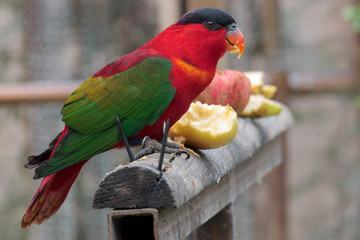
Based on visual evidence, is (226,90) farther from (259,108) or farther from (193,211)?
(193,211)

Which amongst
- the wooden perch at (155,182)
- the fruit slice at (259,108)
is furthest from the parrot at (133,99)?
the fruit slice at (259,108)

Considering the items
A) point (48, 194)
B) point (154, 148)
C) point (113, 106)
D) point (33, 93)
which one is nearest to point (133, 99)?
point (113, 106)

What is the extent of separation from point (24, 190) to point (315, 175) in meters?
2.36

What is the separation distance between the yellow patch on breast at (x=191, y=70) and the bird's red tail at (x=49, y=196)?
1.30 feet

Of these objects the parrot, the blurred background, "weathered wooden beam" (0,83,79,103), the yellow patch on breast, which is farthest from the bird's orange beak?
the blurred background

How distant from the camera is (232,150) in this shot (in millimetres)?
1813

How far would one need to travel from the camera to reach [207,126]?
157 cm

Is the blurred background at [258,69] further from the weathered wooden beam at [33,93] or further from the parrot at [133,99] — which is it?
the parrot at [133,99]

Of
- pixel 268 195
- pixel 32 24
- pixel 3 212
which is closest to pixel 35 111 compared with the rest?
pixel 32 24

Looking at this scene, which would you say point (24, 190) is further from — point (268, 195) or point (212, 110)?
point (212, 110)

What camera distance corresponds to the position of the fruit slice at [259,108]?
2186mm

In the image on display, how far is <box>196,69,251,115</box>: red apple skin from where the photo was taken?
1862 millimetres

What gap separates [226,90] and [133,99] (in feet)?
1.45

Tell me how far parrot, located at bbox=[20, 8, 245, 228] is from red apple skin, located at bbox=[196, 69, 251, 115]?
0.21m
